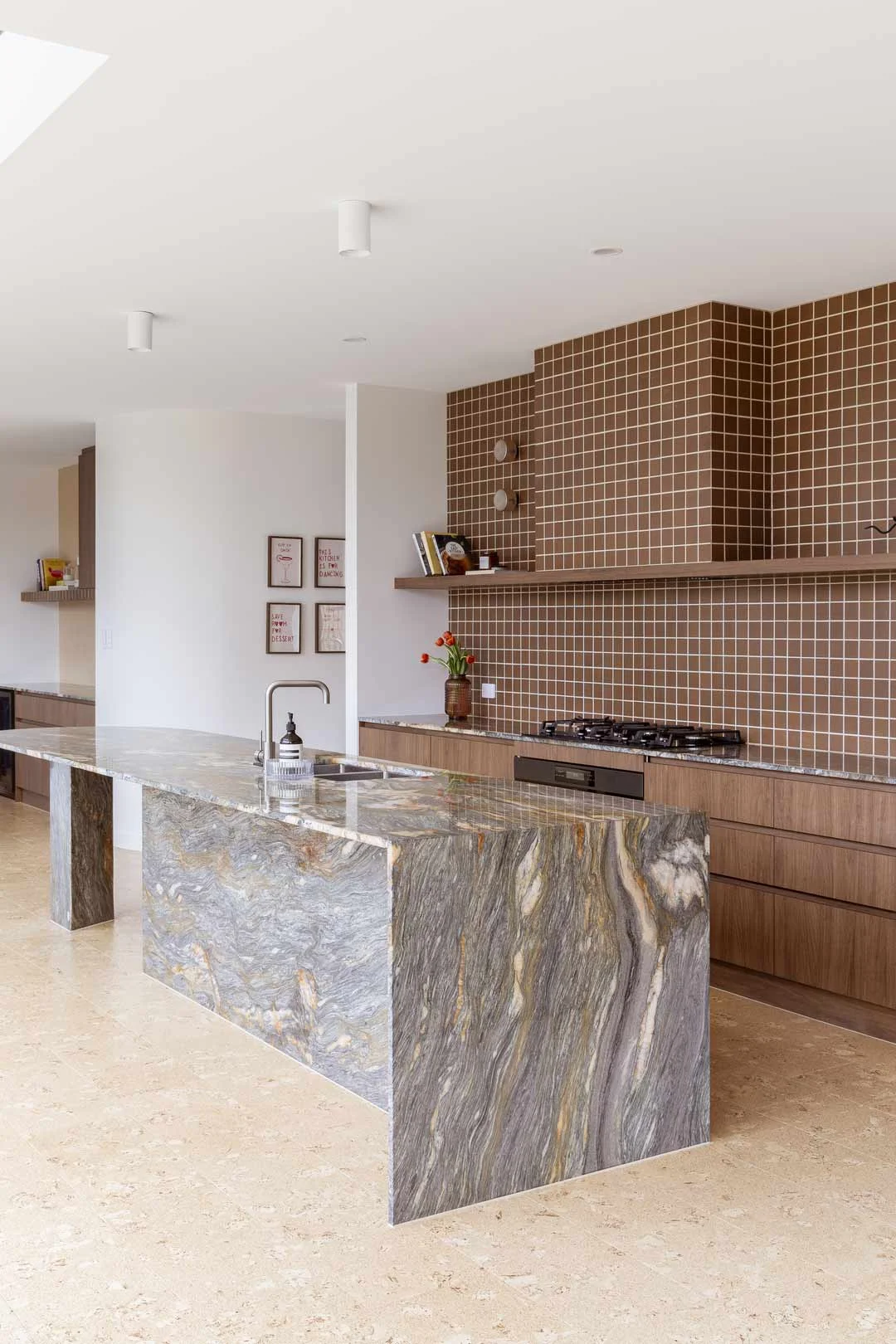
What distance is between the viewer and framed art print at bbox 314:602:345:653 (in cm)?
771

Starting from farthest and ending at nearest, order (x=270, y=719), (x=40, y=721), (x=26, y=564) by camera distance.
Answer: (x=26, y=564) < (x=40, y=721) < (x=270, y=719)

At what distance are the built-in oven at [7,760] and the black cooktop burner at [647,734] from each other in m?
5.27

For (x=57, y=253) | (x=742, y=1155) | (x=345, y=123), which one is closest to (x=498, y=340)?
(x=57, y=253)

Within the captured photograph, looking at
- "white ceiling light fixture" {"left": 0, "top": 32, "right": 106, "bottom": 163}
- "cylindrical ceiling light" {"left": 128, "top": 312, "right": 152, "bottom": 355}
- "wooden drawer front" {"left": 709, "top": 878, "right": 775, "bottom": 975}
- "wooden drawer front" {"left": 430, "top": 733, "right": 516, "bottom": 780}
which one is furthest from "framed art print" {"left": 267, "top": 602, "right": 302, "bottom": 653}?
"white ceiling light fixture" {"left": 0, "top": 32, "right": 106, "bottom": 163}

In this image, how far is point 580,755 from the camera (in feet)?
16.5

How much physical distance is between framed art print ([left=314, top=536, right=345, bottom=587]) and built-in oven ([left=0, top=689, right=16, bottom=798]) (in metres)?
3.01

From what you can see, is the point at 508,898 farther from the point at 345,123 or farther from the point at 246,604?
the point at 246,604

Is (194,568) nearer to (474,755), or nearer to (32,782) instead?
(474,755)

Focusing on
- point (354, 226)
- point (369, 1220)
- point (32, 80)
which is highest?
point (32, 80)

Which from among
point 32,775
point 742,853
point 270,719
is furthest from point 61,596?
point 742,853

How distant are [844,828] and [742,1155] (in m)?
1.27

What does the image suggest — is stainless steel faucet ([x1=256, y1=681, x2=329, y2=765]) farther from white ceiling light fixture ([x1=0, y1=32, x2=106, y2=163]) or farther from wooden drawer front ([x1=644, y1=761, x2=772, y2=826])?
white ceiling light fixture ([x1=0, y1=32, x2=106, y2=163])

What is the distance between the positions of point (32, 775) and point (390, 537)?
3.89 meters

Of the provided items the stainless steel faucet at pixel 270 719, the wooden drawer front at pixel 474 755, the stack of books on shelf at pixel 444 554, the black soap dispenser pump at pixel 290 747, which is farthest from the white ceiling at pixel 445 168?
the wooden drawer front at pixel 474 755
